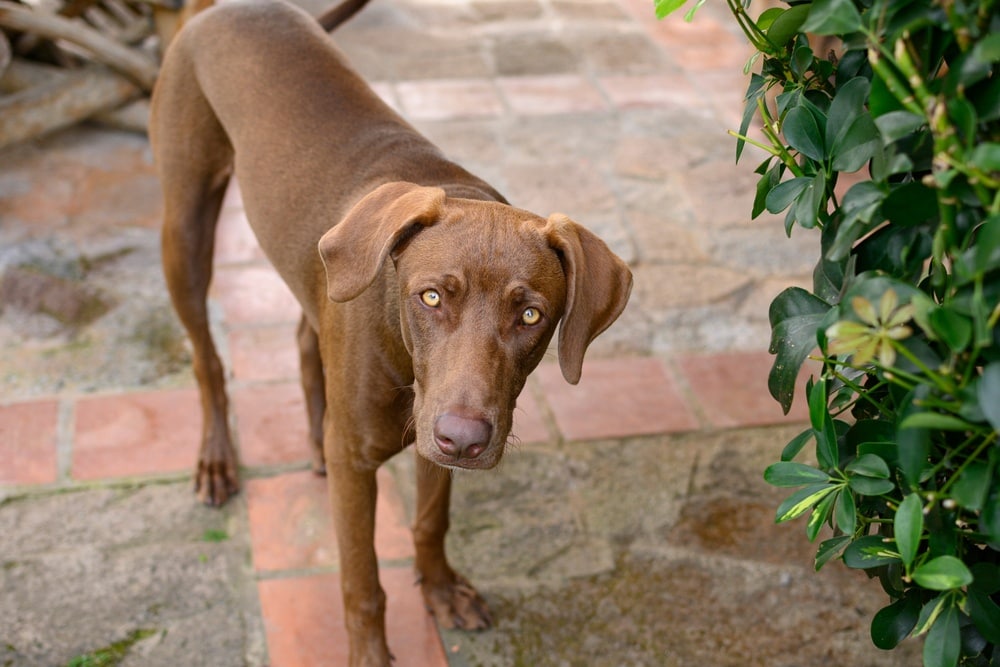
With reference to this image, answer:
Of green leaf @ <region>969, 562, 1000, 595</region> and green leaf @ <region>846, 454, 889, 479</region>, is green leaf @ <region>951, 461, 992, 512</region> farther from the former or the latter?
green leaf @ <region>969, 562, 1000, 595</region>

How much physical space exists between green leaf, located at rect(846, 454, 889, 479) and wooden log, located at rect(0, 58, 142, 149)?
4.94m

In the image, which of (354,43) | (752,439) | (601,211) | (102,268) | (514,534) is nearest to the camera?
(514,534)

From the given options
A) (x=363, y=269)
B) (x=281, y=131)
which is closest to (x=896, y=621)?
(x=363, y=269)

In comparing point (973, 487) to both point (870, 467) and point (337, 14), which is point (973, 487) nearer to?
point (870, 467)

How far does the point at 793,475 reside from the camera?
6.60 ft

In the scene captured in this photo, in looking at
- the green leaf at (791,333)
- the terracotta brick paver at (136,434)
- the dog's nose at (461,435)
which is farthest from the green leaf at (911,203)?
the terracotta brick paver at (136,434)

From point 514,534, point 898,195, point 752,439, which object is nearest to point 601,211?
point 752,439

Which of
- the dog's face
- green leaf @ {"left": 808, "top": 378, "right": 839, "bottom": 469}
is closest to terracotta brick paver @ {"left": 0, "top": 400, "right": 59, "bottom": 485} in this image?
the dog's face

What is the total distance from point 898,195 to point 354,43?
6112mm

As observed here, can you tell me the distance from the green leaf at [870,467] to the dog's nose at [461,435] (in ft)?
2.59

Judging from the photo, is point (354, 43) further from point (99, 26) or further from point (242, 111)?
point (242, 111)

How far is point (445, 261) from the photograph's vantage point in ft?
8.03

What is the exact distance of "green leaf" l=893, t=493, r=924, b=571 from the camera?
1672 millimetres

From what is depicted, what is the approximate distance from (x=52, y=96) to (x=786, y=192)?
4.73 meters
